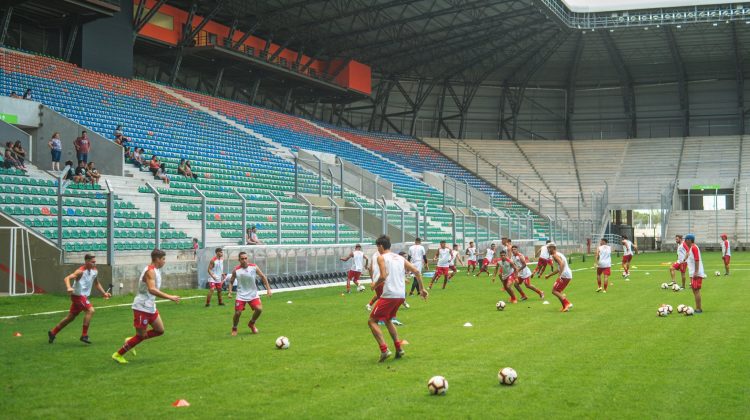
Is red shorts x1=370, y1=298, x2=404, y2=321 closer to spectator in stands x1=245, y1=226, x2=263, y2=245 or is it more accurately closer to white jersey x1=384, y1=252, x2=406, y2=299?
white jersey x1=384, y1=252, x2=406, y2=299

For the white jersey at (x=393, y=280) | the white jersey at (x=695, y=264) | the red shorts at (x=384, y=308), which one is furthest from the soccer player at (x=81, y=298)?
the white jersey at (x=695, y=264)

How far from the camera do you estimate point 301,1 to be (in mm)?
51312

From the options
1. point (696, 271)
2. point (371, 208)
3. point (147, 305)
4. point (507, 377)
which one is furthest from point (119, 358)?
point (371, 208)

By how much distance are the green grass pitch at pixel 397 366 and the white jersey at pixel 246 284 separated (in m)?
0.83

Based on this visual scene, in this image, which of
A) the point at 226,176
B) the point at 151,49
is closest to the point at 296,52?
the point at 151,49

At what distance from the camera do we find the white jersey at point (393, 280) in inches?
488

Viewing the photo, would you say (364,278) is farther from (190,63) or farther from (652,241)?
(652,241)

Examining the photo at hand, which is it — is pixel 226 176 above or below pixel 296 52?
below

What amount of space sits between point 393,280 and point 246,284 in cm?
453

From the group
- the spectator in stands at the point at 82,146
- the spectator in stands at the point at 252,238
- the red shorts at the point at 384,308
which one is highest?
the spectator in stands at the point at 82,146

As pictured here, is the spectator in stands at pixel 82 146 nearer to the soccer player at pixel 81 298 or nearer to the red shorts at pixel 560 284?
the soccer player at pixel 81 298

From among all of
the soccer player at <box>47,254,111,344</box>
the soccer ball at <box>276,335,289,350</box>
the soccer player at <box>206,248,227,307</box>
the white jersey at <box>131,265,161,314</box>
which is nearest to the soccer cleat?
the white jersey at <box>131,265,161,314</box>

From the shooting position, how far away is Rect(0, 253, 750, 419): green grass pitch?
8812 mm

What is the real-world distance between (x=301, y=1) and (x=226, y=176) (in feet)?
58.6
